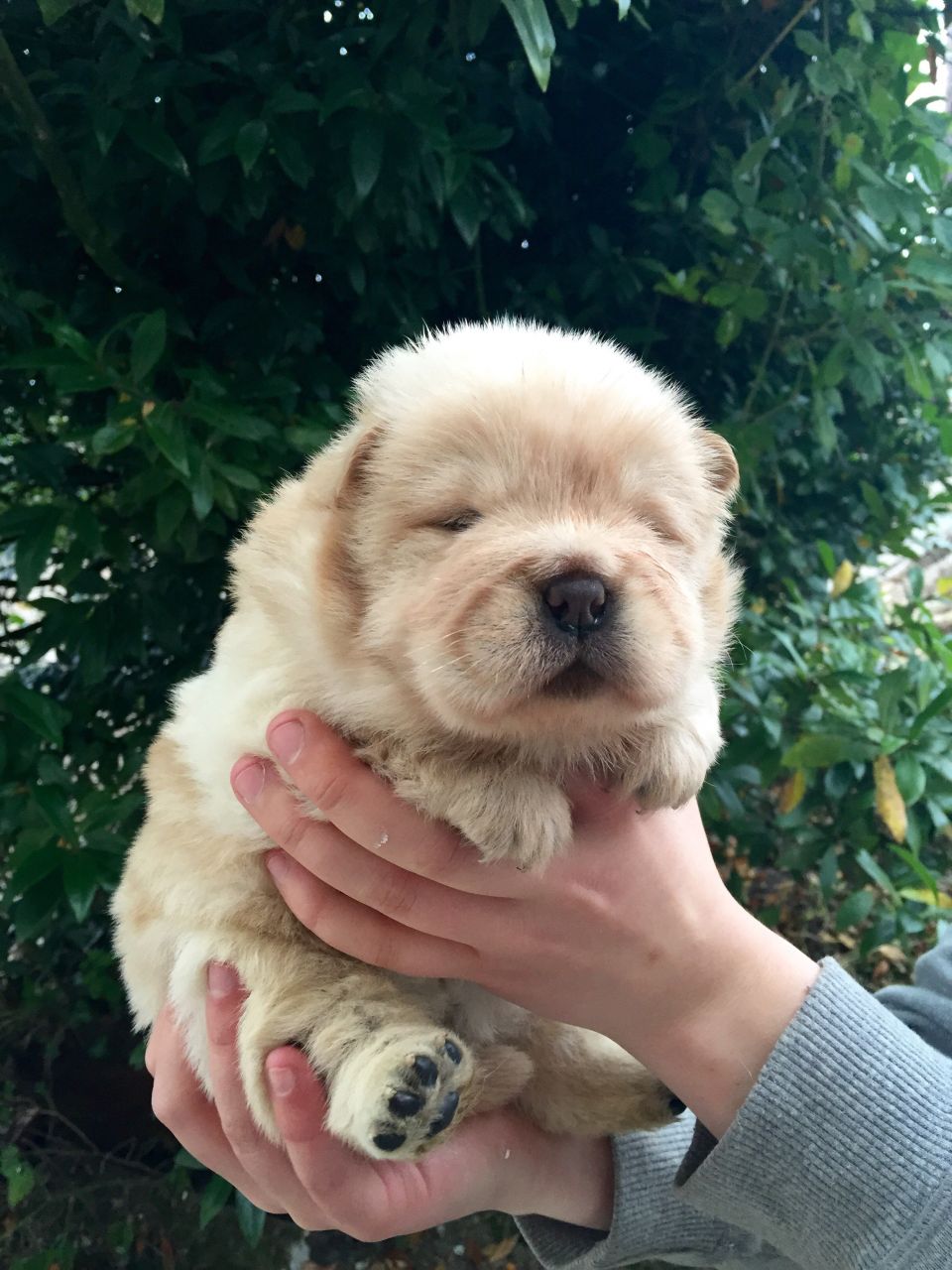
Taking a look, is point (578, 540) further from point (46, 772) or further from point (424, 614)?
point (46, 772)

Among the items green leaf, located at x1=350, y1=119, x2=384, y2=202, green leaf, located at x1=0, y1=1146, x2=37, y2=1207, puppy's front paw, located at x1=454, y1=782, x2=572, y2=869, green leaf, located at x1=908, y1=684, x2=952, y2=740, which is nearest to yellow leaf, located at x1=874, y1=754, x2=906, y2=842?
green leaf, located at x1=908, y1=684, x2=952, y2=740

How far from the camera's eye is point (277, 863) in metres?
1.85

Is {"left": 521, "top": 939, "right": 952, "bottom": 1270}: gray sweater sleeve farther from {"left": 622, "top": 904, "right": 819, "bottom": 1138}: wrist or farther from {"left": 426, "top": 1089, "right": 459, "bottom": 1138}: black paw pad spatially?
{"left": 426, "top": 1089, "right": 459, "bottom": 1138}: black paw pad

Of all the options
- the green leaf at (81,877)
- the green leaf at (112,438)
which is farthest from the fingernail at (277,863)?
the green leaf at (112,438)

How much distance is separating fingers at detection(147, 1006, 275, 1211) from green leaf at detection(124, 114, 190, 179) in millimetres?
2073

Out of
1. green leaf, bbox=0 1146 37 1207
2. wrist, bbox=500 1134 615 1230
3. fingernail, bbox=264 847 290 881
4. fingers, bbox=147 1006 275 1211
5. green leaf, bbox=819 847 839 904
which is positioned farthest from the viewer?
green leaf, bbox=0 1146 37 1207

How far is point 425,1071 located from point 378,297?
2.31 meters

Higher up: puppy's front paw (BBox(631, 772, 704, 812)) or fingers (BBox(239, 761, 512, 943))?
puppy's front paw (BBox(631, 772, 704, 812))

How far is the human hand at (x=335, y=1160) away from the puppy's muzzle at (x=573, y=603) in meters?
0.96

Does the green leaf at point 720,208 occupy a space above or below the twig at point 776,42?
below

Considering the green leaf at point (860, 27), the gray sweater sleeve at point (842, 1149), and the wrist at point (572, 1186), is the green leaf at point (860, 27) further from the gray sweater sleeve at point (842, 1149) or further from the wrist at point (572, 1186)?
the wrist at point (572, 1186)


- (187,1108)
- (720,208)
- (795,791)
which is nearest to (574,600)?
(187,1108)

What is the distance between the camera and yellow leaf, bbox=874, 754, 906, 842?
2508 mm

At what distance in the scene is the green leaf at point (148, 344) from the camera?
2299 mm
